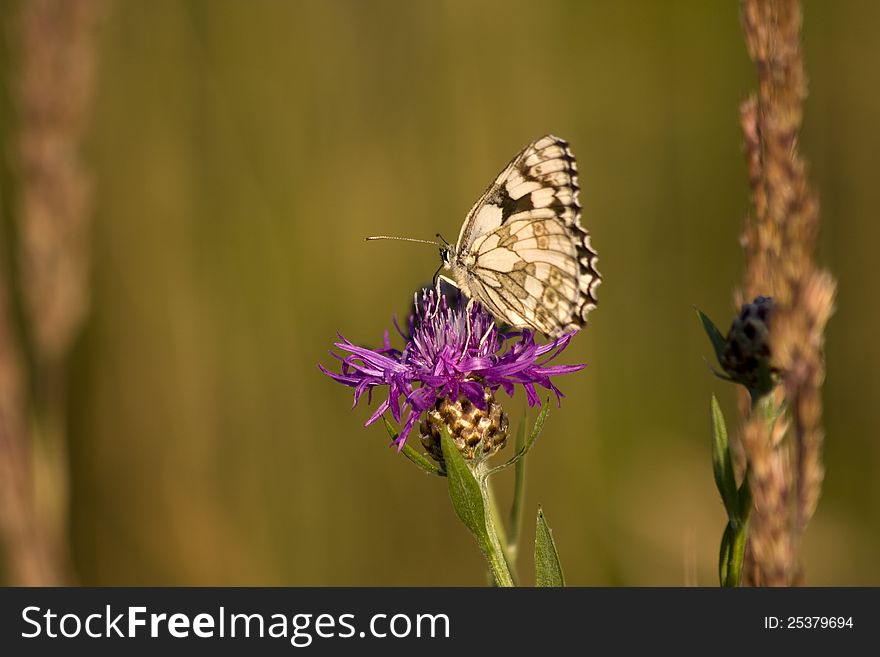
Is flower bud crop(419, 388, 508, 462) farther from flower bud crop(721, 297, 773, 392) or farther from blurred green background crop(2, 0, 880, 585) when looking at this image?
blurred green background crop(2, 0, 880, 585)

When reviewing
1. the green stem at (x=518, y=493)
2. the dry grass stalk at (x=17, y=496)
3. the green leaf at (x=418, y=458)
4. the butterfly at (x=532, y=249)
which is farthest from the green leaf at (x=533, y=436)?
the dry grass stalk at (x=17, y=496)

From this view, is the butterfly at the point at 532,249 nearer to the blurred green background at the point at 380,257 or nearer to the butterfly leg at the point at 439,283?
the butterfly leg at the point at 439,283

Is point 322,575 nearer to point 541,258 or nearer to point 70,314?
point 70,314

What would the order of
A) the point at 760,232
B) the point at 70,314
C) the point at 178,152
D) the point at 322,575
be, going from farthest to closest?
the point at 178,152
the point at 322,575
the point at 70,314
the point at 760,232

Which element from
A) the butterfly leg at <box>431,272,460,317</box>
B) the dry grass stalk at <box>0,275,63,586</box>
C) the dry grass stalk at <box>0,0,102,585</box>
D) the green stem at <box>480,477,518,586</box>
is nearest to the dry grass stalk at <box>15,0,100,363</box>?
the dry grass stalk at <box>0,0,102,585</box>

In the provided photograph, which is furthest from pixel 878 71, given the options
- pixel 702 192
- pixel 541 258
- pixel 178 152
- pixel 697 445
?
pixel 178 152
